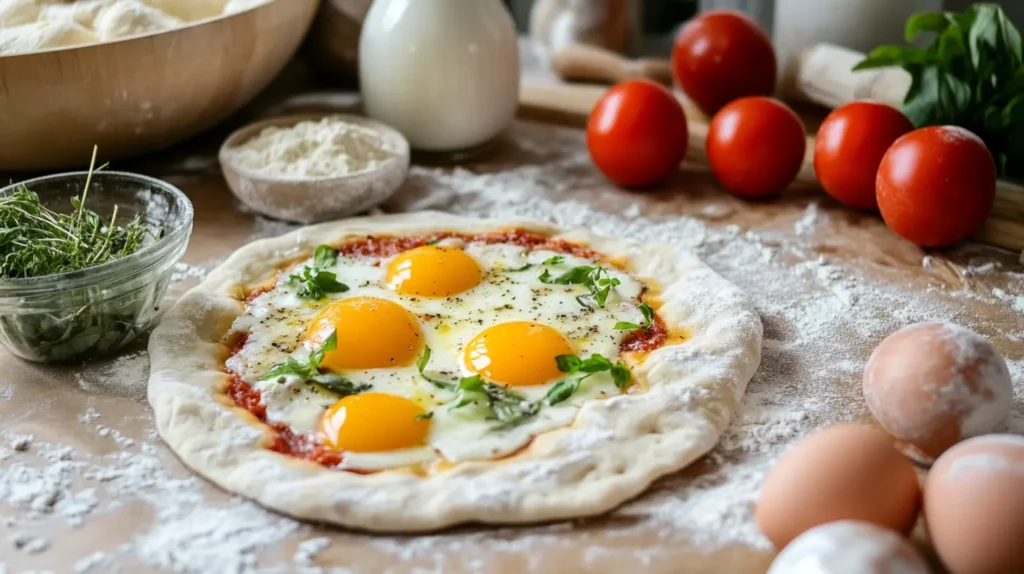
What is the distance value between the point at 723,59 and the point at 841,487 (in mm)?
2381

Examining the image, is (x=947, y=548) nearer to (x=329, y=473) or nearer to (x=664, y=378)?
(x=664, y=378)

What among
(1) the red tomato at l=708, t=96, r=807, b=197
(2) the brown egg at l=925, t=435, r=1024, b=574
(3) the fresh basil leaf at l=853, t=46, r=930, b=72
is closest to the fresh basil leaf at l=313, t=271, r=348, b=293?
(1) the red tomato at l=708, t=96, r=807, b=197

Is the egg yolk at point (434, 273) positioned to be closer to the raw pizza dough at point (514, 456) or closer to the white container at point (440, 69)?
the raw pizza dough at point (514, 456)

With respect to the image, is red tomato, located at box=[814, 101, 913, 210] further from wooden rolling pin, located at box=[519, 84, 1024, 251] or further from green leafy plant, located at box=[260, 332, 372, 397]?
green leafy plant, located at box=[260, 332, 372, 397]

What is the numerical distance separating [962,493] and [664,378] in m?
0.73

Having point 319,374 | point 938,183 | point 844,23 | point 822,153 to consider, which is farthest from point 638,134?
point 319,374

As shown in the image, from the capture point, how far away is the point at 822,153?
10.1 ft

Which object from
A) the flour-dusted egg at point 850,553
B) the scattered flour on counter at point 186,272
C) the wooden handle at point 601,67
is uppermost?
the flour-dusted egg at point 850,553

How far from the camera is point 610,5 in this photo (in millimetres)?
4527

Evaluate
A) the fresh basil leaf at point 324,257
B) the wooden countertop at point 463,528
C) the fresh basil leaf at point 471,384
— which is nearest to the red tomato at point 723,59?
the wooden countertop at point 463,528

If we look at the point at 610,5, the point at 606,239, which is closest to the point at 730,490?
the point at 606,239

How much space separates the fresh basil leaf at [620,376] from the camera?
7.00 feet

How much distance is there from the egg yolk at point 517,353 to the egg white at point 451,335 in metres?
0.03

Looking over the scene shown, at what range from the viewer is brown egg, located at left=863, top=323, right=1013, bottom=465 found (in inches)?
74.0
